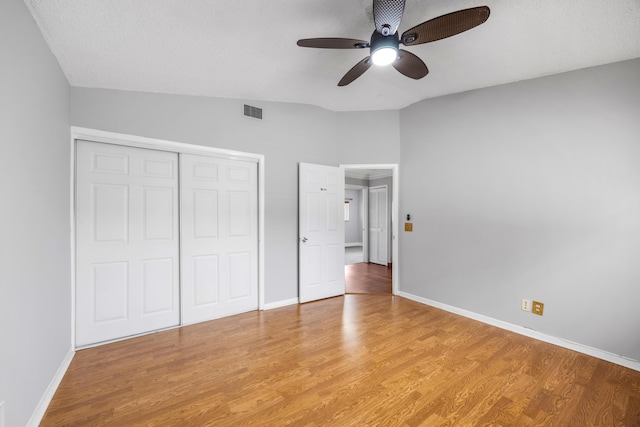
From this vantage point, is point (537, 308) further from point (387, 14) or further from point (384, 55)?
point (387, 14)

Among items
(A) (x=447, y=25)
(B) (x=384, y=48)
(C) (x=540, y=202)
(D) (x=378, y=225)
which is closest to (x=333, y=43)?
(B) (x=384, y=48)

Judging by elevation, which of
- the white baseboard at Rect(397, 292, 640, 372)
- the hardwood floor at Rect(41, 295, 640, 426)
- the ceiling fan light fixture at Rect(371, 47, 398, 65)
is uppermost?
the ceiling fan light fixture at Rect(371, 47, 398, 65)

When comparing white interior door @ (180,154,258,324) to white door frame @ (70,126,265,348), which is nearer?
white door frame @ (70,126,265,348)

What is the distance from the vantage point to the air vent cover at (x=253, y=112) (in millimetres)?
3537

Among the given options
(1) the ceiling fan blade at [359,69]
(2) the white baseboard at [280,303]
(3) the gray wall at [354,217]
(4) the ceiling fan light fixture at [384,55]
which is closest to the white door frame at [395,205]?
(2) the white baseboard at [280,303]

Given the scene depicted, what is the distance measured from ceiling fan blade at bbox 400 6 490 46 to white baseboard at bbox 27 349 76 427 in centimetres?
328

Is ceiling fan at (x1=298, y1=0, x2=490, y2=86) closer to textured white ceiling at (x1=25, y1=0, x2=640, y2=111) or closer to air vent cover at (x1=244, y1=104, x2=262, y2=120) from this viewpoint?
textured white ceiling at (x1=25, y1=0, x2=640, y2=111)

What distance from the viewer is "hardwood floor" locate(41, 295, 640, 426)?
1.80 meters

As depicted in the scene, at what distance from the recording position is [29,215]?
1.70m

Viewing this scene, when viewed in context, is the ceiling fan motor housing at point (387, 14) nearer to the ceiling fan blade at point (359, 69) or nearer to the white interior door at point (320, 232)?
the ceiling fan blade at point (359, 69)

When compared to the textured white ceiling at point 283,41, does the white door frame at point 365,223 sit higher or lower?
lower

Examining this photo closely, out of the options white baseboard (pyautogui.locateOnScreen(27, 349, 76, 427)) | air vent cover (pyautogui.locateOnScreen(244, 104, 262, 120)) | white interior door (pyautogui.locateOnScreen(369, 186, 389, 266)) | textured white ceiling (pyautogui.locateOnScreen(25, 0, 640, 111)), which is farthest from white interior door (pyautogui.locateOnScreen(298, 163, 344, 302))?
white interior door (pyautogui.locateOnScreen(369, 186, 389, 266))

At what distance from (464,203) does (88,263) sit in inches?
164

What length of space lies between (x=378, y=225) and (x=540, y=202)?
4620mm
